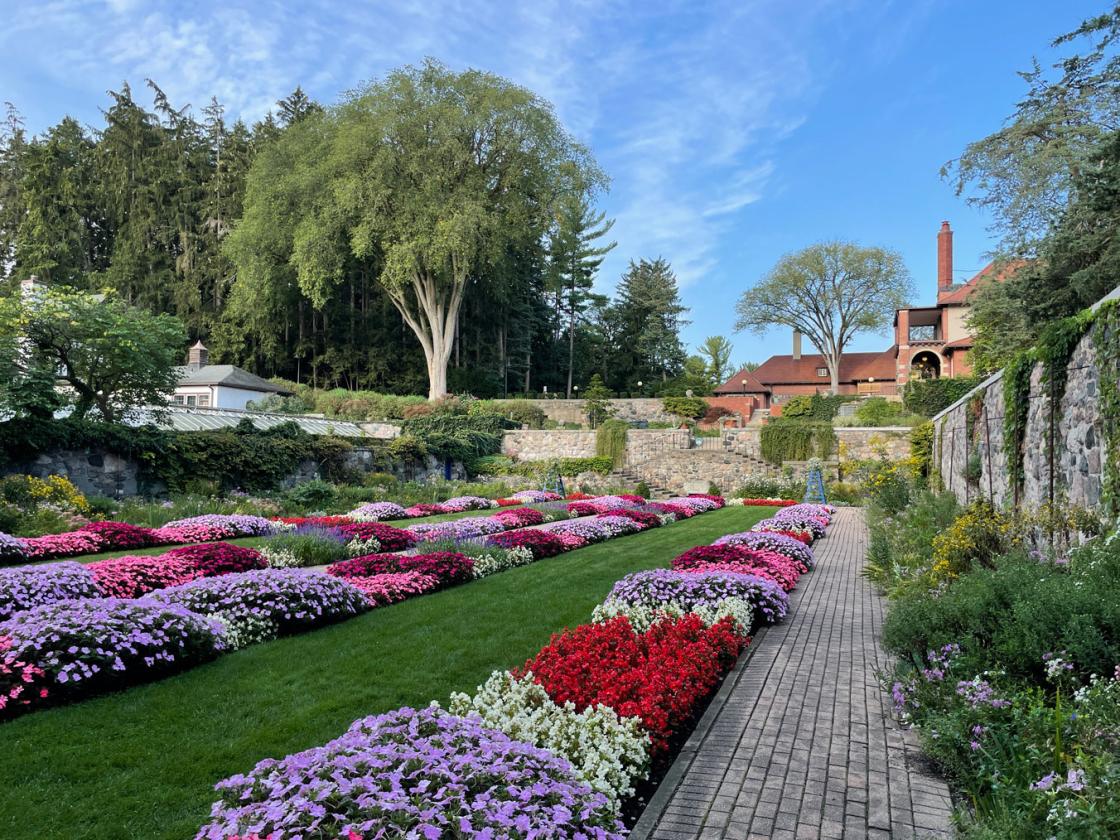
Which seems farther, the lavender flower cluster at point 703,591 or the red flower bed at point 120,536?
the red flower bed at point 120,536

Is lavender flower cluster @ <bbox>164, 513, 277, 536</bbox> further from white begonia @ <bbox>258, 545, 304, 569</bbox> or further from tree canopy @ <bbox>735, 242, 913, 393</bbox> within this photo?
tree canopy @ <bbox>735, 242, 913, 393</bbox>

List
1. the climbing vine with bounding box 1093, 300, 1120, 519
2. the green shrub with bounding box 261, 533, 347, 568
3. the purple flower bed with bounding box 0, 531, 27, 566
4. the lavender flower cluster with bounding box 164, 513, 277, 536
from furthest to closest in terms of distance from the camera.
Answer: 1. the lavender flower cluster with bounding box 164, 513, 277, 536
2. the green shrub with bounding box 261, 533, 347, 568
3. the purple flower bed with bounding box 0, 531, 27, 566
4. the climbing vine with bounding box 1093, 300, 1120, 519

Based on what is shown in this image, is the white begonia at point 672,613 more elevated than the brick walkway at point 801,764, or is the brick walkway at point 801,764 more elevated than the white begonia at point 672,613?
the white begonia at point 672,613

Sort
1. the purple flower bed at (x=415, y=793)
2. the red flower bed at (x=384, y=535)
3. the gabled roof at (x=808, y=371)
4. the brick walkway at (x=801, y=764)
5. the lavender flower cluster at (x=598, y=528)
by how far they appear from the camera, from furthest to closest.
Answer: the gabled roof at (x=808, y=371) < the lavender flower cluster at (x=598, y=528) < the red flower bed at (x=384, y=535) < the brick walkway at (x=801, y=764) < the purple flower bed at (x=415, y=793)

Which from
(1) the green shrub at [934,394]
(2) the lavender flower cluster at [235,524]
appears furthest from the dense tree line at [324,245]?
(2) the lavender flower cluster at [235,524]

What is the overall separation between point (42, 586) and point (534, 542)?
7038 mm

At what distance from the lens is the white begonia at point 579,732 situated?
3.29 meters

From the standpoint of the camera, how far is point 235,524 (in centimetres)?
1305

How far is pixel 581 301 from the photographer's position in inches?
2111

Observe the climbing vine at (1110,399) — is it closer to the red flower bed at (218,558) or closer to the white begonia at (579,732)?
the white begonia at (579,732)

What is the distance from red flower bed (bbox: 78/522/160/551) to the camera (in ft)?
35.8

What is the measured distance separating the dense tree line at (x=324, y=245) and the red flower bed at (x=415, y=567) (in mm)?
25948

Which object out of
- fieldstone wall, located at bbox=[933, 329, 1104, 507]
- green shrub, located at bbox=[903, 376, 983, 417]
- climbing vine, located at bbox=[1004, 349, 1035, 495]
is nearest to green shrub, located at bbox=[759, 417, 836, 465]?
green shrub, located at bbox=[903, 376, 983, 417]

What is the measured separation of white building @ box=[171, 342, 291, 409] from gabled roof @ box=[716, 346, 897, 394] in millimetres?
30907
